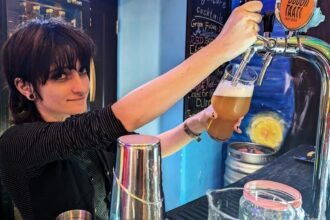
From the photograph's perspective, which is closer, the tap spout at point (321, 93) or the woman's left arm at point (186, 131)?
the tap spout at point (321, 93)

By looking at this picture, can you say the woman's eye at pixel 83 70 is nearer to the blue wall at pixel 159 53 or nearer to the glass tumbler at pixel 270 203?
the glass tumbler at pixel 270 203

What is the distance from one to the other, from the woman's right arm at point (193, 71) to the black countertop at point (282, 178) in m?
0.24

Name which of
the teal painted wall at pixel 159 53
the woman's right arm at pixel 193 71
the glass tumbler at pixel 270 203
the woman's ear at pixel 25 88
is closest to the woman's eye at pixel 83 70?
the woman's ear at pixel 25 88

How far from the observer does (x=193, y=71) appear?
625 millimetres

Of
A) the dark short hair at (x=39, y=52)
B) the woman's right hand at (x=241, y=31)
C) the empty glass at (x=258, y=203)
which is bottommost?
the empty glass at (x=258, y=203)

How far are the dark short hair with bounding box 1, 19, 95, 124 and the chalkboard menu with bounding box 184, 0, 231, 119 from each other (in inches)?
51.4

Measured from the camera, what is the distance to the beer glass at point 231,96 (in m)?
0.77

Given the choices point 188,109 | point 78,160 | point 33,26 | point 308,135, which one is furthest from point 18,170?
point 308,135

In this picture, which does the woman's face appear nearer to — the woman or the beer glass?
the woman

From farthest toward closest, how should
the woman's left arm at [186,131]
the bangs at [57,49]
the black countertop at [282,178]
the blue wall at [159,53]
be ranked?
the blue wall at [159,53] → the woman's left arm at [186,131] → the bangs at [57,49] → the black countertop at [282,178]

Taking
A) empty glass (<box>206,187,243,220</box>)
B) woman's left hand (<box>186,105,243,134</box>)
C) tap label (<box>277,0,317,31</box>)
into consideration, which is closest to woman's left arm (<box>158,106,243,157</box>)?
woman's left hand (<box>186,105,243,134</box>)

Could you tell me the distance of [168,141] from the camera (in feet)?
3.75

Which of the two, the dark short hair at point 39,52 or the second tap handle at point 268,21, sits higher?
the second tap handle at point 268,21

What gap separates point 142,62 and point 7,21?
0.90 m
